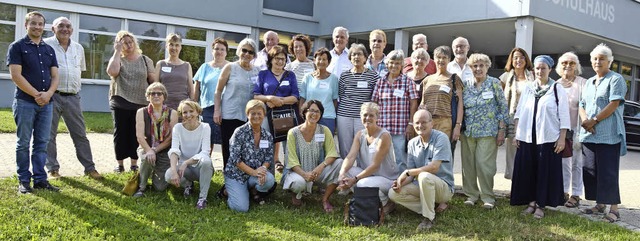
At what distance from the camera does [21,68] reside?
16.2 ft

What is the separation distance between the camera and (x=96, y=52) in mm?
14789

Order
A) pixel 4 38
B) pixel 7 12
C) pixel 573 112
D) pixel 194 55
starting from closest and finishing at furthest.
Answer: pixel 573 112 < pixel 7 12 < pixel 4 38 < pixel 194 55

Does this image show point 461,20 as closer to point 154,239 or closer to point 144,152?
point 144,152

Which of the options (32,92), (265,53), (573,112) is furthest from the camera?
(265,53)

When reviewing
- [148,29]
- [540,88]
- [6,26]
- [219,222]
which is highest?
[148,29]

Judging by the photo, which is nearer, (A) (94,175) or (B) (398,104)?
(B) (398,104)

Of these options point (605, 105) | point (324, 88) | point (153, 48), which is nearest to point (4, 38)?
point (153, 48)

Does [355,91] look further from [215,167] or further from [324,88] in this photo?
[215,167]

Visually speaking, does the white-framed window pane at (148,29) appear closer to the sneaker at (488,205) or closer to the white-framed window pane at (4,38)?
the white-framed window pane at (4,38)

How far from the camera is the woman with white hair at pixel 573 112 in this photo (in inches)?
216

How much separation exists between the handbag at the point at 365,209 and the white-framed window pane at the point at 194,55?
474 inches

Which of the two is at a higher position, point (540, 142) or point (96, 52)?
point (96, 52)

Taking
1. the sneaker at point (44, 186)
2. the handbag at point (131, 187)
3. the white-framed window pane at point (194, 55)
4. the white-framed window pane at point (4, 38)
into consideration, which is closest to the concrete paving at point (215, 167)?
the sneaker at point (44, 186)

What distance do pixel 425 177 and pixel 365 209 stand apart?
2.09 ft
